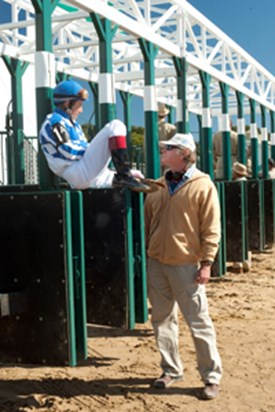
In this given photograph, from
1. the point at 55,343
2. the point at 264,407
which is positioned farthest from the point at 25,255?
the point at 264,407

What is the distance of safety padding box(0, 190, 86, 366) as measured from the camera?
164 inches

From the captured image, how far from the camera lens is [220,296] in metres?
7.55

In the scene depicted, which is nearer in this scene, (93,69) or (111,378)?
(111,378)

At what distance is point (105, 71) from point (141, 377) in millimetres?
2711

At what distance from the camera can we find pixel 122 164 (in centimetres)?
475

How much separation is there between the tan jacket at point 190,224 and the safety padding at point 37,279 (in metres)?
0.63

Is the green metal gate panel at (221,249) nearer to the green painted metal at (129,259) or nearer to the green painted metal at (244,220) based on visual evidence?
the green painted metal at (244,220)

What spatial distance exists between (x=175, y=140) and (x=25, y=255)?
1.25m

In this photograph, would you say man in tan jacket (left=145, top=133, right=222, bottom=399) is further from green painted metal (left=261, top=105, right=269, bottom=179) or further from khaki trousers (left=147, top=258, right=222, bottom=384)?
green painted metal (left=261, top=105, right=269, bottom=179)

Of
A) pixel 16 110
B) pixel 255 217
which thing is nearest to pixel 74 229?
pixel 16 110

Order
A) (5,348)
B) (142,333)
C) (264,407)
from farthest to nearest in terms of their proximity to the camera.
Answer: (142,333) < (5,348) < (264,407)

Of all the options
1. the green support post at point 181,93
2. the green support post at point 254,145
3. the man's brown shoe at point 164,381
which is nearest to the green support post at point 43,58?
the man's brown shoe at point 164,381

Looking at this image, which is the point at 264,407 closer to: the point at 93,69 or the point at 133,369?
the point at 133,369

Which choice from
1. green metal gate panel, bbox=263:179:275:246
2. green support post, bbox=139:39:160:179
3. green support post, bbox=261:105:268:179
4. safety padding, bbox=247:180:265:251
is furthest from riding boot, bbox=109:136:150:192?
green support post, bbox=261:105:268:179
